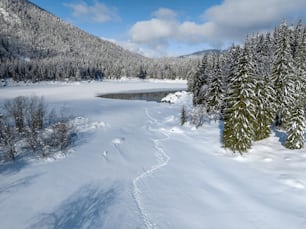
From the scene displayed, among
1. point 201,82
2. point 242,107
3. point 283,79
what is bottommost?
point 242,107

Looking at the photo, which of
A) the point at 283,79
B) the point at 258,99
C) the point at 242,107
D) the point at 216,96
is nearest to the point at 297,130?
the point at 258,99

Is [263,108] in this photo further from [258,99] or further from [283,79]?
[283,79]

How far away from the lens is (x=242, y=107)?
28031 mm

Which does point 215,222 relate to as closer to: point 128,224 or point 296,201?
point 128,224

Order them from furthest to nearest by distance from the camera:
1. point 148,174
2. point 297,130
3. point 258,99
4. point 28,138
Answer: point 258,99, point 297,130, point 28,138, point 148,174

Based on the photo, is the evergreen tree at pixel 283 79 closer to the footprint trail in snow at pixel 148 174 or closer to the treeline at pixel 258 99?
the treeline at pixel 258 99

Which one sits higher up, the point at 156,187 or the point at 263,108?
the point at 263,108

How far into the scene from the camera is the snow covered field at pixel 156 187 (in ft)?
50.2

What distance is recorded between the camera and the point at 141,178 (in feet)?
69.5

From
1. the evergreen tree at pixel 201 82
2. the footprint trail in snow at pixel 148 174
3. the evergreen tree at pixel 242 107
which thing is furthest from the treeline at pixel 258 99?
the footprint trail in snow at pixel 148 174

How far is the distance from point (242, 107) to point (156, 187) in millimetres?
14621

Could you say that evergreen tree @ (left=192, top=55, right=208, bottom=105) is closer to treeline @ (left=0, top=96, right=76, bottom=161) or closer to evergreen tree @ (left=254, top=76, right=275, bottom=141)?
evergreen tree @ (left=254, top=76, right=275, bottom=141)

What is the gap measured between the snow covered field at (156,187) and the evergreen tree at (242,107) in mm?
1726

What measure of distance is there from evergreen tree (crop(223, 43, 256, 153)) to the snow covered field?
5.66 feet
